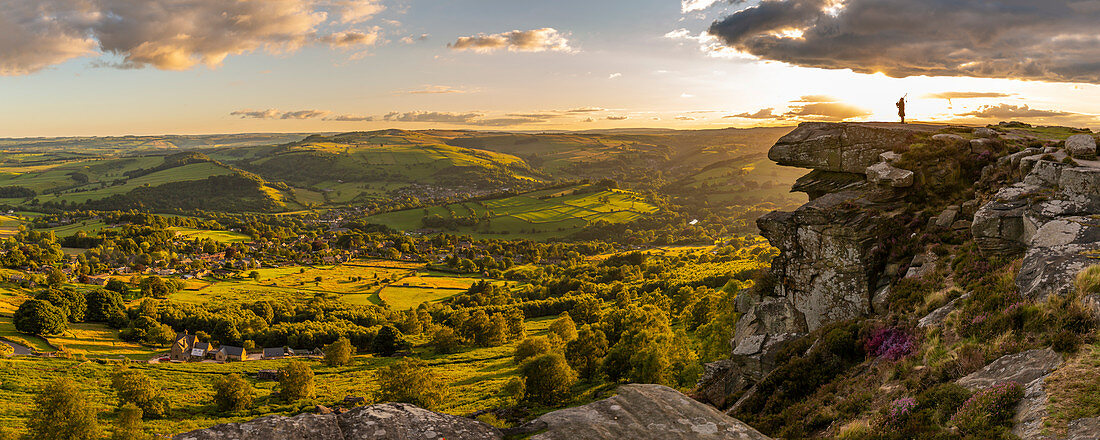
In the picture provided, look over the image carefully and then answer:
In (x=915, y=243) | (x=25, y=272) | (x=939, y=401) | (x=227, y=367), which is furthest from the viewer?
(x=25, y=272)

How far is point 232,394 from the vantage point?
7194 centimetres

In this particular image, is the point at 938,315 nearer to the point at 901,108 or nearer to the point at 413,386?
the point at 901,108

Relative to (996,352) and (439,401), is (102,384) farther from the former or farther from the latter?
(996,352)

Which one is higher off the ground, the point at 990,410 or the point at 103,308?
the point at 990,410

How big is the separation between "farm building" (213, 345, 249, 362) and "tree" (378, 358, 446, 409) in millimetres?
54899

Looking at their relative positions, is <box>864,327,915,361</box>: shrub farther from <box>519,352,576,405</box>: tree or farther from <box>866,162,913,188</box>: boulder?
<box>519,352,576,405</box>: tree

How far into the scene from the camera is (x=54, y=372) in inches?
3300

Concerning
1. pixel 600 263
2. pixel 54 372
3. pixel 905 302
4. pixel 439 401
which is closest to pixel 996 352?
pixel 905 302

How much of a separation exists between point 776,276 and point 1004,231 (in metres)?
13.3

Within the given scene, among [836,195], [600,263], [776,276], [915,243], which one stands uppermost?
[836,195]

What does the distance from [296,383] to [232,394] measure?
26.6 ft

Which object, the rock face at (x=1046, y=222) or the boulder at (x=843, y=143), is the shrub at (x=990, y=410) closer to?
the rock face at (x=1046, y=222)

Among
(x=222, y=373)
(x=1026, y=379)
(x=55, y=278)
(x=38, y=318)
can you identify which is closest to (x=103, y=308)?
(x=38, y=318)

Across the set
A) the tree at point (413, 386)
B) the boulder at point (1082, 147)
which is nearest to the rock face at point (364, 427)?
the boulder at point (1082, 147)
